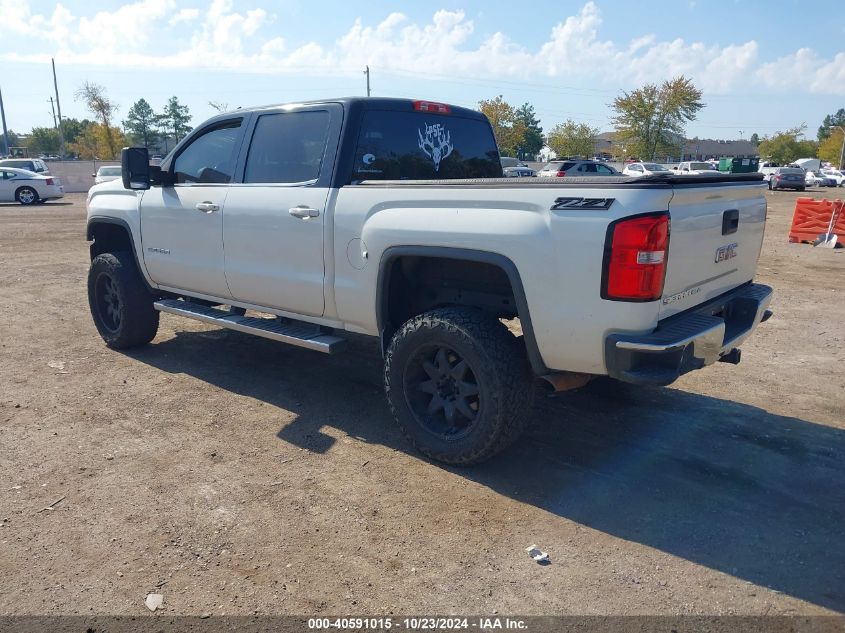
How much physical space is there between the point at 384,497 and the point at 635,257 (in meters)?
1.78

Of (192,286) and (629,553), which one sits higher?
(192,286)

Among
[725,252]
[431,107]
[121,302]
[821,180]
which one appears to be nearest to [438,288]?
[431,107]

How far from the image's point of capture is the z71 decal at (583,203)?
309cm

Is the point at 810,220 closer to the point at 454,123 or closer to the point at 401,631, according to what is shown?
the point at 454,123

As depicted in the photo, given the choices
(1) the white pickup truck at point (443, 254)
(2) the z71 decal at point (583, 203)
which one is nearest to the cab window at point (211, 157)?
(1) the white pickup truck at point (443, 254)

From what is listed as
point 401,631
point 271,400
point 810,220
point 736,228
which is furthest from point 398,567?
point 810,220

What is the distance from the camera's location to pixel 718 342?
3455 millimetres

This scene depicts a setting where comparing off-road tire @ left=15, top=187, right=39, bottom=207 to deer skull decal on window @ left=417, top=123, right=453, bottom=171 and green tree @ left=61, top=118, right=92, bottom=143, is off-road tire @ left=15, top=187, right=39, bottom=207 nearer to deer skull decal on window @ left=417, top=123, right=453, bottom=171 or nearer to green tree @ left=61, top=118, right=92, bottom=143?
deer skull decal on window @ left=417, top=123, right=453, bottom=171

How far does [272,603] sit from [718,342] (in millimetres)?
2464

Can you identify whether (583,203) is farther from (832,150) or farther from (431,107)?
(832,150)

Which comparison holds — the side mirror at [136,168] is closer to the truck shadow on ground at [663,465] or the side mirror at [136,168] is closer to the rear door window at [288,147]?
the rear door window at [288,147]

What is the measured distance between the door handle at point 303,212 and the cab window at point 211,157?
92 cm

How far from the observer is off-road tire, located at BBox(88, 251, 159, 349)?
597 centimetres

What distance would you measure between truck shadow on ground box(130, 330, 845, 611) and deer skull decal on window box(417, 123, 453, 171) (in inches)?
72.0
